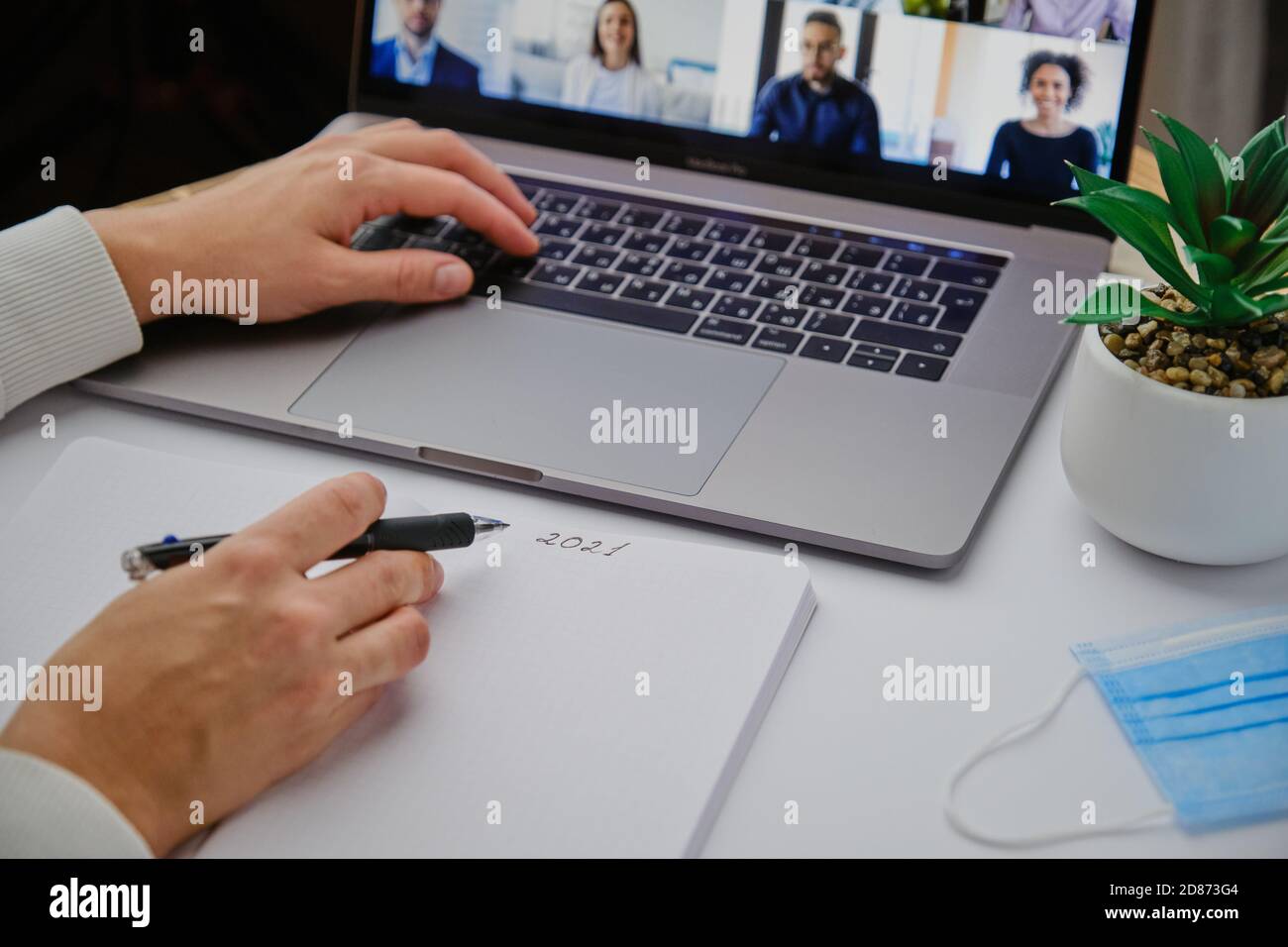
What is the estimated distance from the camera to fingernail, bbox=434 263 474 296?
83cm

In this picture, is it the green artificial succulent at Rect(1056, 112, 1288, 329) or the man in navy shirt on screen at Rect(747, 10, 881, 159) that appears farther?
the man in navy shirt on screen at Rect(747, 10, 881, 159)

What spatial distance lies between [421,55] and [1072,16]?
496 millimetres

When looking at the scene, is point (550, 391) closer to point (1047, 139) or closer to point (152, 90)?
point (1047, 139)

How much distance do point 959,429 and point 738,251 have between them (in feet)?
0.80

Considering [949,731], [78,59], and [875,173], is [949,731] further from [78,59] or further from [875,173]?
[78,59]

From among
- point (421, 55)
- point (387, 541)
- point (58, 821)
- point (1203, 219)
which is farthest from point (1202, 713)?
point (421, 55)

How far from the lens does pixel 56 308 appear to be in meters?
0.77

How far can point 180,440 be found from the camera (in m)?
0.75

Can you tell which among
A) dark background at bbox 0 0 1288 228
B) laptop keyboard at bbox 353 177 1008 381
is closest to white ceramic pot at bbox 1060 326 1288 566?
laptop keyboard at bbox 353 177 1008 381

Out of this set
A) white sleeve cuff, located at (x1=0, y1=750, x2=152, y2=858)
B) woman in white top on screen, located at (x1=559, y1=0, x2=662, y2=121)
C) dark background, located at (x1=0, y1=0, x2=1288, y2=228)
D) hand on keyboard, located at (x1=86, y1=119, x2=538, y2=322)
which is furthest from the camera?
dark background, located at (x1=0, y1=0, x2=1288, y2=228)

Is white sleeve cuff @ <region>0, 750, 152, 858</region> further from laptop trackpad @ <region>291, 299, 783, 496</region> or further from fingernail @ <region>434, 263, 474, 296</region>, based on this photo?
fingernail @ <region>434, 263, 474, 296</region>

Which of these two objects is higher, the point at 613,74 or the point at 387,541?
the point at 613,74

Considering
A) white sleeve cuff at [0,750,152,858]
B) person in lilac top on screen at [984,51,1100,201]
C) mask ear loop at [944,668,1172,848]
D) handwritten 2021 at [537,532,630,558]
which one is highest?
person in lilac top on screen at [984,51,1100,201]

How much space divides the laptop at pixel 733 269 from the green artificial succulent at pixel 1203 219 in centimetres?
13
